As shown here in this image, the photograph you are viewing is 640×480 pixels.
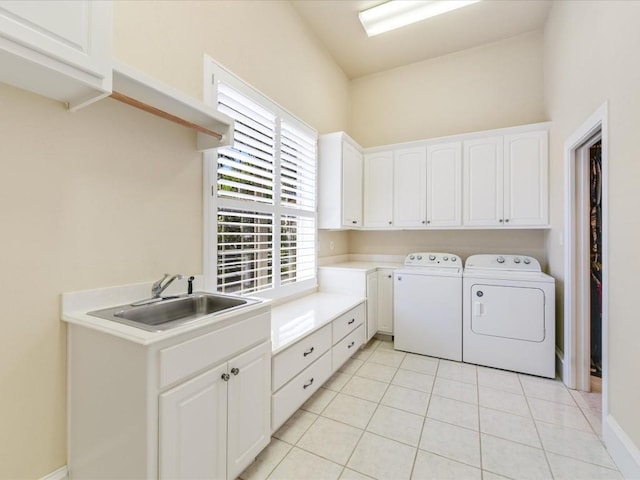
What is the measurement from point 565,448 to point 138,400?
7.86 ft

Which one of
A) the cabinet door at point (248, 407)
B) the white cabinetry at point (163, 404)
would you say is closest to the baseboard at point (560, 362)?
the cabinet door at point (248, 407)

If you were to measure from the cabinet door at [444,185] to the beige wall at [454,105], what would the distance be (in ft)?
1.29

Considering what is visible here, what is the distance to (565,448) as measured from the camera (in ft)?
5.93

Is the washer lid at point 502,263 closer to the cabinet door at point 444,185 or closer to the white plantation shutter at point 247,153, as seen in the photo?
the cabinet door at point 444,185

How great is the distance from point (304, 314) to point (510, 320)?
79.1 inches

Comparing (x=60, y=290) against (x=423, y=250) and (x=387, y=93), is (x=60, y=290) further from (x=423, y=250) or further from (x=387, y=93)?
(x=387, y=93)

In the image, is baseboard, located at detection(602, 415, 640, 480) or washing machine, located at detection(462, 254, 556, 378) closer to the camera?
baseboard, located at detection(602, 415, 640, 480)

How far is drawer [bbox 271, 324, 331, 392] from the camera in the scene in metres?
1.82

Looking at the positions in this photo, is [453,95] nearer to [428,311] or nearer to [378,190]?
[378,190]

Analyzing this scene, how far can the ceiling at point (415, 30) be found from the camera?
3.05 meters

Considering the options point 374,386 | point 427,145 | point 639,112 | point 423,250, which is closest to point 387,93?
point 427,145

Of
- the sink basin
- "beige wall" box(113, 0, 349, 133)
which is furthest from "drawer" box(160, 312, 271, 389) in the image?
"beige wall" box(113, 0, 349, 133)

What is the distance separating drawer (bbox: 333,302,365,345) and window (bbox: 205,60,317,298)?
579 millimetres

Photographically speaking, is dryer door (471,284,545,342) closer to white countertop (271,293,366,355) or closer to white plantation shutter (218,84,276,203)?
white countertop (271,293,366,355)
